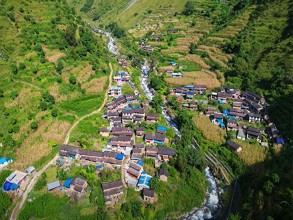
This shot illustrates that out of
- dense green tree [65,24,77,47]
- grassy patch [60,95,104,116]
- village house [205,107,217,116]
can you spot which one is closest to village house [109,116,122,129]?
grassy patch [60,95,104,116]

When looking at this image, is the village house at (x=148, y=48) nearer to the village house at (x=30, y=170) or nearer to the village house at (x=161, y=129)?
the village house at (x=161, y=129)

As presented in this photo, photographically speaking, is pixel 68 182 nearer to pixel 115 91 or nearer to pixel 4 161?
pixel 4 161

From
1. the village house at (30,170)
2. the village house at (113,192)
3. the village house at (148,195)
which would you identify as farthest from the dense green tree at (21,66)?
the village house at (148,195)

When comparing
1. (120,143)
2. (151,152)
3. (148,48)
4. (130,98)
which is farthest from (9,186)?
(148,48)

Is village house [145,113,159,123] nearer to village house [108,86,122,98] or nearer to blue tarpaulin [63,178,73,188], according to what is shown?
village house [108,86,122,98]

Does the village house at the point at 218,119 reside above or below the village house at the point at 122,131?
below

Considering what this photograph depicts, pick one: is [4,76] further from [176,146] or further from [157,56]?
[157,56]
